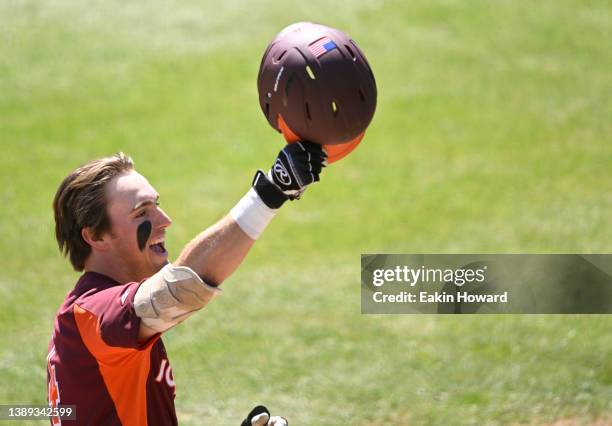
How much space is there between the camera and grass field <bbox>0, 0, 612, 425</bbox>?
8.61 metres

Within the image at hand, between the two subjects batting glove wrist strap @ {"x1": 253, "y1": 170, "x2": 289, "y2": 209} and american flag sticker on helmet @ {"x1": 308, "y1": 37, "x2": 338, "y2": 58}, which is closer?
batting glove wrist strap @ {"x1": 253, "y1": 170, "x2": 289, "y2": 209}

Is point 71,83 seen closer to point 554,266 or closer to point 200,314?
point 200,314

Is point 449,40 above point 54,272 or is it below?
above

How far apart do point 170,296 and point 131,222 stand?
0.98m

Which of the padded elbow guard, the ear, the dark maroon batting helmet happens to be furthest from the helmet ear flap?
the ear

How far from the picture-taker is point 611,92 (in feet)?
57.4

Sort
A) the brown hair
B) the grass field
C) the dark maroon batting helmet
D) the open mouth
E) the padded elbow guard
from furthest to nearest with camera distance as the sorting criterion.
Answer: the grass field
the open mouth
the brown hair
the dark maroon batting helmet
the padded elbow guard

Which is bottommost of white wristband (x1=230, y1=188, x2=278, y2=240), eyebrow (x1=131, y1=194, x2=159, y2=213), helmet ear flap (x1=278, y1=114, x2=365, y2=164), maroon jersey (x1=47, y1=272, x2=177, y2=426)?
maroon jersey (x1=47, y1=272, x2=177, y2=426)

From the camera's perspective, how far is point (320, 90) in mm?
3986

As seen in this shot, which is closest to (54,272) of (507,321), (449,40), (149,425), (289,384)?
(289,384)

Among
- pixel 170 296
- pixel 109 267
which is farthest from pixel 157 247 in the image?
pixel 170 296

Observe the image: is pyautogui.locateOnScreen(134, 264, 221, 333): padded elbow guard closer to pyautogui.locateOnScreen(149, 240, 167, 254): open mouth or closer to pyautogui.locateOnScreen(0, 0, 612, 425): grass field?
pyautogui.locateOnScreen(149, 240, 167, 254): open mouth

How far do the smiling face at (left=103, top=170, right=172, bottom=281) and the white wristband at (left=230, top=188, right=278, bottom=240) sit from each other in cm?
102

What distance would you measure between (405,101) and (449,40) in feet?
10.1
